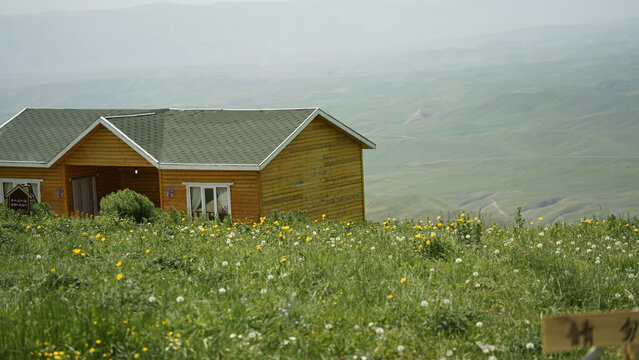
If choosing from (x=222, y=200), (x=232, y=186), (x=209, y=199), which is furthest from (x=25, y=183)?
(x=232, y=186)

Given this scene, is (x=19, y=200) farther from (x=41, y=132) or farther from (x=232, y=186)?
(x=41, y=132)

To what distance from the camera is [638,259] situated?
11.1 m

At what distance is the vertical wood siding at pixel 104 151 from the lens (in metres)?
30.3

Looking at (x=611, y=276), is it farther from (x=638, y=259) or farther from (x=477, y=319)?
(x=477, y=319)

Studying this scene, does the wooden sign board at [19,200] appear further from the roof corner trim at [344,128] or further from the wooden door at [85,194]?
the roof corner trim at [344,128]

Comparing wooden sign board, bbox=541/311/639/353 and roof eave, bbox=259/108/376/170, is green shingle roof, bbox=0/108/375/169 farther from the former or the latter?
A: wooden sign board, bbox=541/311/639/353

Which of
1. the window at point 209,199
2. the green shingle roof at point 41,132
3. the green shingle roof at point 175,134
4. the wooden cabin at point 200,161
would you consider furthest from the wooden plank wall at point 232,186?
the green shingle roof at point 41,132

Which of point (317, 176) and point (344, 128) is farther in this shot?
point (344, 128)

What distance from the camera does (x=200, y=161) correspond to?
1149 inches

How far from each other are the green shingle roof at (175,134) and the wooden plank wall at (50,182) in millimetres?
629

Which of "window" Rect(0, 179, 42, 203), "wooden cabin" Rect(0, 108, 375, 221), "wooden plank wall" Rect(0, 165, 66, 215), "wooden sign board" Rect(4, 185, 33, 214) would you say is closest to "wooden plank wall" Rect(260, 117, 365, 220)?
"wooden cabin" Rect(0, 108, 375, 221)

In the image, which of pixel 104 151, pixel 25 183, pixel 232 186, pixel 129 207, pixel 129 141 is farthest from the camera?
pixel 25 183

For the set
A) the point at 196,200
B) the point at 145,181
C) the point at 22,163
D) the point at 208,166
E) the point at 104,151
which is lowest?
the point at 196,200

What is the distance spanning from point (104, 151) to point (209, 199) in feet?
16.8
